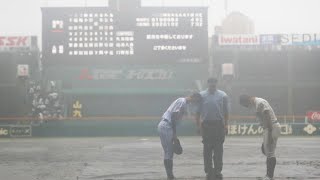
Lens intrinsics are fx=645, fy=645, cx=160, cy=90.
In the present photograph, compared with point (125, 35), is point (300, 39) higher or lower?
higher

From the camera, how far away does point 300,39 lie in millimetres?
51688

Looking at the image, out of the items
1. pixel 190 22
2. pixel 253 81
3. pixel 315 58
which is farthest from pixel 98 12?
pixel 315 58

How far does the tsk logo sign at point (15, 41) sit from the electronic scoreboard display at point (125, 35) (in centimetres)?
1052

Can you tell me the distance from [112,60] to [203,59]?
5.76 m

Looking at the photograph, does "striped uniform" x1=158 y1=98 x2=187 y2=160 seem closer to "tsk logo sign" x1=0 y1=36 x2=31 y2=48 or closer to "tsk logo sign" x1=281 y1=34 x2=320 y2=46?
"tsk logo sign" x1=0 y1=36 x2=31 y2=48

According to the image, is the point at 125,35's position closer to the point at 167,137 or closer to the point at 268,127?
the point at 167,137

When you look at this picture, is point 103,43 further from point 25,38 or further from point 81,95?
point 25,38

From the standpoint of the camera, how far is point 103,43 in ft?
132

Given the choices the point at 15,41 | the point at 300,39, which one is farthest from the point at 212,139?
the point at 300,39

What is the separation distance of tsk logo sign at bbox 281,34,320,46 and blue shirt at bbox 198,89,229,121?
4186 centimetres

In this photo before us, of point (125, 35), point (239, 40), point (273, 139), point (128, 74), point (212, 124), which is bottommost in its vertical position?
point (273, 139)

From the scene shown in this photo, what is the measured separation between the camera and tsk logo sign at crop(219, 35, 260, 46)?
51.5 metres

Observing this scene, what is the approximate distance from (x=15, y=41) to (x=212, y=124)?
137 ft

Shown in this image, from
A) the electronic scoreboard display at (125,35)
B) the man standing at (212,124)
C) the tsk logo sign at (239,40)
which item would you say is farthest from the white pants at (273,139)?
the tsk logo sign at (239,40)
